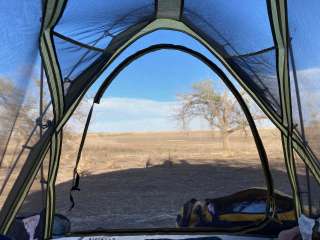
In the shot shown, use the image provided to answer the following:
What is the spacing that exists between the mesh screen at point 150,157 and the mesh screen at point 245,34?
4.16ft

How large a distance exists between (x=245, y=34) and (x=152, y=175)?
452cm

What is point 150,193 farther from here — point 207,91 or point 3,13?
point 3,13

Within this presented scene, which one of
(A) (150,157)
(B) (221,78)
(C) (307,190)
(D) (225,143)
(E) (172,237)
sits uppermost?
(B) (221,78)

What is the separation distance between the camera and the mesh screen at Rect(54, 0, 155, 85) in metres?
2.45

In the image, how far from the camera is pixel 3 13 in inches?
79.0

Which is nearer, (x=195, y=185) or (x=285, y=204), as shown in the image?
(x=285, y=204)

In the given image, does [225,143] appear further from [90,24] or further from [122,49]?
[90,24]

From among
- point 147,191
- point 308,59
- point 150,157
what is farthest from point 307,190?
point 150,157

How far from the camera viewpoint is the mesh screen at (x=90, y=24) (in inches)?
96.5

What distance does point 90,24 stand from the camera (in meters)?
2.64

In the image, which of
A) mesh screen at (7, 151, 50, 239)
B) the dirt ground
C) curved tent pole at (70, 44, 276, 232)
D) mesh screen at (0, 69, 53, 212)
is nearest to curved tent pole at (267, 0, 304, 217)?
the dirt ground

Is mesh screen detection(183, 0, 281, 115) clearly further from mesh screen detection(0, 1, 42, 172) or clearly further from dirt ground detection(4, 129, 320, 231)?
mesh screen detection(0, 1, 42, 172)

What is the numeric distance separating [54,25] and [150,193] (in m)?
3.95

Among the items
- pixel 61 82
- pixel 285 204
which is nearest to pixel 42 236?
pixel 61 82
